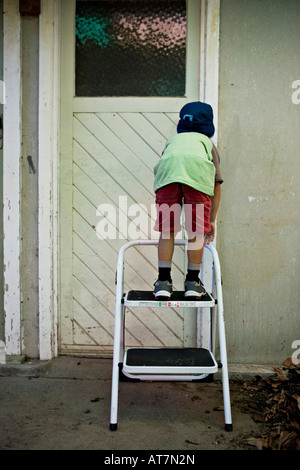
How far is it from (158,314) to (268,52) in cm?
214

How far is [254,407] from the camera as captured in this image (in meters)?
2.55

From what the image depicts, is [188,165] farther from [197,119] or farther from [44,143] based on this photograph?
[44,143]

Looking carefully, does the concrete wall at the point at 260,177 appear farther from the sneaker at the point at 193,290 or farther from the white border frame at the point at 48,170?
the white border frame at the point at 48,170

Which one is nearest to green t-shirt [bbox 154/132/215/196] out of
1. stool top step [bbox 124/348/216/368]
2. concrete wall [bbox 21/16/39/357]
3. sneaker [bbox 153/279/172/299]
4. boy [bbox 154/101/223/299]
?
boy [bbox 154/101/223/299]

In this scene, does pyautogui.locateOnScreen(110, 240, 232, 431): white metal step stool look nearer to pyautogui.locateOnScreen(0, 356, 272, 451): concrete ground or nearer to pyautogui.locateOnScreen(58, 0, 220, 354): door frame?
pyautogui.locateOnScreen(0, 356, 272, 451): concrete ground

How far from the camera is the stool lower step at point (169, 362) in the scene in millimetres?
2164

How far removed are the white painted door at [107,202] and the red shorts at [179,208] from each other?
2.57 feet

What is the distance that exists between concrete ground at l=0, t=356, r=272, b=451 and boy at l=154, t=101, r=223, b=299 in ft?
2.43

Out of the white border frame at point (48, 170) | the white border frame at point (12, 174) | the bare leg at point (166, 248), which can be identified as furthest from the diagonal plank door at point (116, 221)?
the bare leg at point (166, 248)

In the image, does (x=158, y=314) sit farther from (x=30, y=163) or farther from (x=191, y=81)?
(x=191, y=81)

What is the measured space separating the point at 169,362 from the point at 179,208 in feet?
2.88

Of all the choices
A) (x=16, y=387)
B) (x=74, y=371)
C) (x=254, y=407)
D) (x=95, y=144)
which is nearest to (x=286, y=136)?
(x=95, y=144)

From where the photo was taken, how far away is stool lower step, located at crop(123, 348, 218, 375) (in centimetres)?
216

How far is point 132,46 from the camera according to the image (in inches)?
126
